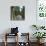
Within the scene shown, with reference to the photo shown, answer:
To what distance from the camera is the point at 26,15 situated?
25.2 ft

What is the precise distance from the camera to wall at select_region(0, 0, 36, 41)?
763cm

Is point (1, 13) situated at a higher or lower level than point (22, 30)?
higher

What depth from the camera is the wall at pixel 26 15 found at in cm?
763

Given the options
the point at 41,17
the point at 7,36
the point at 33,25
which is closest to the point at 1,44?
the point at 7,36

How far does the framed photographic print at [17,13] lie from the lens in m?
7.65

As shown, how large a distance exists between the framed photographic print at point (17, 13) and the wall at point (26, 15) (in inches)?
5.6

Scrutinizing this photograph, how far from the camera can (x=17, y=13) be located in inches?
302

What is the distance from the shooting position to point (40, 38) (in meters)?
7.14

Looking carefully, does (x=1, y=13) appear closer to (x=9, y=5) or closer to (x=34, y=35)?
(x=9, y=5)

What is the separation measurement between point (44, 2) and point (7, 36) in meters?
2.36

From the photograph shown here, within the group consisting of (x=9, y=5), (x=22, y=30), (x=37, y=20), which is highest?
(x=9, y=5)

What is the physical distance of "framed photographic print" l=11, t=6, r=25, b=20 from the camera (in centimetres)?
765

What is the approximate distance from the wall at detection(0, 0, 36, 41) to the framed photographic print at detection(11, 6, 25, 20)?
5.6 inches

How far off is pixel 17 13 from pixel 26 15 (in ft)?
1.42
